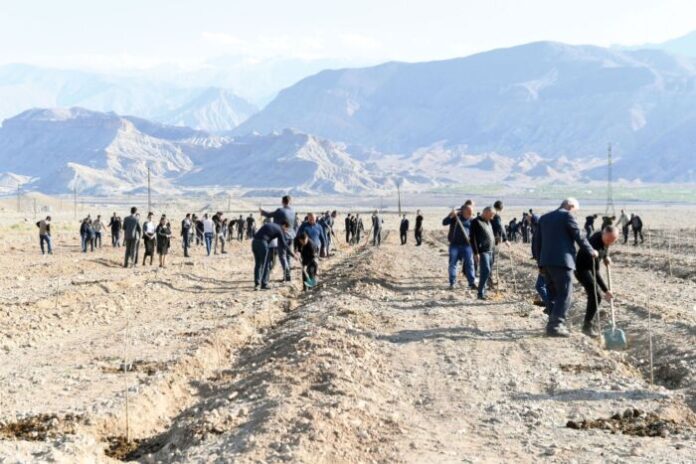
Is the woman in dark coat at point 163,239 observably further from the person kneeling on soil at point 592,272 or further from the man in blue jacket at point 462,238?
the person kneeling on soil at point 592,272

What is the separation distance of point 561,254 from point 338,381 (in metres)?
4.25

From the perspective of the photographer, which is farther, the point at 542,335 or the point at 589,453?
the point at 542,335

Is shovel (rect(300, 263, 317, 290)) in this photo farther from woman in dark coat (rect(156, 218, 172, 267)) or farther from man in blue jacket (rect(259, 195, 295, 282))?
woman in dark coat (rect(156, 218, 172, 267))

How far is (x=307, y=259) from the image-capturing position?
757 inches

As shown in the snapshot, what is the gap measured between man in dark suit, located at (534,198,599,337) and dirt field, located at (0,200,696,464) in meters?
0.41

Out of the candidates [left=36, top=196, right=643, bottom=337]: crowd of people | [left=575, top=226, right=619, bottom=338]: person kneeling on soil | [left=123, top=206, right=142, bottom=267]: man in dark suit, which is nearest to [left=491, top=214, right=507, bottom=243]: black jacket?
[left=36, top=196, right=643, bottom=337]: crowd of people

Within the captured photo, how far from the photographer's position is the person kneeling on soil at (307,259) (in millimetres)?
18891

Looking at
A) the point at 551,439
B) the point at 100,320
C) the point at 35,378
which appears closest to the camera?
the point at 551,439

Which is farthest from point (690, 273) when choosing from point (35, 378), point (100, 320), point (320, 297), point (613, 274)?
point (35, 378)

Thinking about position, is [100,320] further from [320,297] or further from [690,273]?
[690,273]

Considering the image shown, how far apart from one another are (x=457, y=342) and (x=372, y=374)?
2.44 metres

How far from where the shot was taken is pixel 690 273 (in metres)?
23.7

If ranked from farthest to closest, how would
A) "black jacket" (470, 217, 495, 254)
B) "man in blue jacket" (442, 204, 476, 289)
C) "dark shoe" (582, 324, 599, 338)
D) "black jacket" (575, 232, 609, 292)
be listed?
"man in blue jacket" (442, 204, 476, 289)
"black jacket" (470, 217, 495, 254)
"dark shoe" (582, 324, 599, 338)
"black jacket" (575, 232, 609, 292)

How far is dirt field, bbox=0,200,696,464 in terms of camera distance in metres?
7.22
